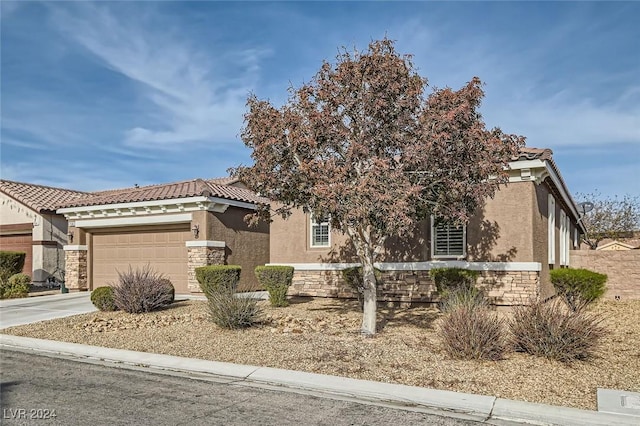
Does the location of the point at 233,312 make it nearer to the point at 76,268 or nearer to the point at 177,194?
the point at 177,194

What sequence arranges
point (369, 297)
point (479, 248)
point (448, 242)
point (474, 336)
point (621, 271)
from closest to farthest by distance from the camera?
point (474, 336) < point (369, 297) < point (479, 248) < point (448, 242) < point (621, 271)

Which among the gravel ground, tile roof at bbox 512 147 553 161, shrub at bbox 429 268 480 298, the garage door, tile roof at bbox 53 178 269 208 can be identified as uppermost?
tile roof at bbox 512 147 553 161

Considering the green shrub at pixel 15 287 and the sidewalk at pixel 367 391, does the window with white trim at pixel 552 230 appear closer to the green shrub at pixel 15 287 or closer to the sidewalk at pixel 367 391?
the sidewalk at pixel 367 391

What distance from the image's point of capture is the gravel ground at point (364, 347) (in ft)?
25.5

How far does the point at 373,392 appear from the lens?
7.46m

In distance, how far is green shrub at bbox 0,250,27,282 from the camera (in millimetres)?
20766

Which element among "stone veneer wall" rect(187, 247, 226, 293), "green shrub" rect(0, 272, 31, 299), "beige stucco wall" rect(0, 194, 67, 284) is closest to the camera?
"stone veneer wall" rect(187, 247, 226, 293)

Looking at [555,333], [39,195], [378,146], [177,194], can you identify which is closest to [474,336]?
[555,333]

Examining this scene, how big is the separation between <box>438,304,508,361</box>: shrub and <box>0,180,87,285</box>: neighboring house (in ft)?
63.1

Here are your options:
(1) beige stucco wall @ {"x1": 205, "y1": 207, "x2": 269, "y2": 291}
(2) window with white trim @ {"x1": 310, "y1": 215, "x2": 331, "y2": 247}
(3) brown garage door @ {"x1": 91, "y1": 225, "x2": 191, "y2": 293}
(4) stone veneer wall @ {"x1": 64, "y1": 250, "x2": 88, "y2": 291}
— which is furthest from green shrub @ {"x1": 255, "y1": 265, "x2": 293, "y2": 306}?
(4) stone veneer wall @ {"x1": 64, "y1": 250, "x2": 88, "y2": 291}

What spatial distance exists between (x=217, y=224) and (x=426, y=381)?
492 inches

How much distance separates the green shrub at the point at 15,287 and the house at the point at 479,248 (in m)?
9.59

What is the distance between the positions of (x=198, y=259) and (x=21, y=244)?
1102 centimetres

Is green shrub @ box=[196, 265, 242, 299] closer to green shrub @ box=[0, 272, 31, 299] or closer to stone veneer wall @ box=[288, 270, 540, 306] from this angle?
stone veneer wall @ box=[288, 270, 540, 306]
